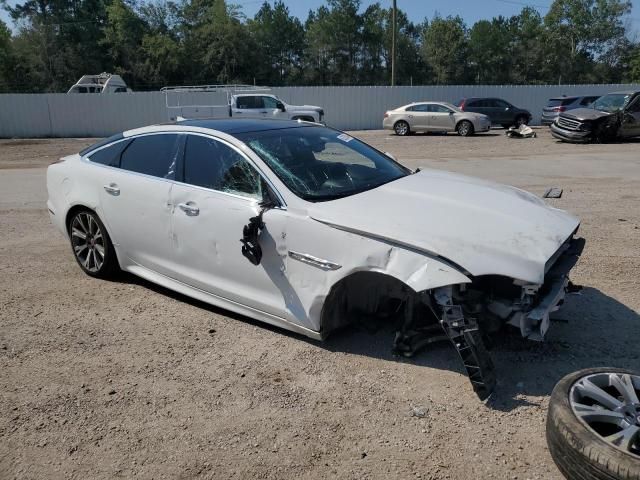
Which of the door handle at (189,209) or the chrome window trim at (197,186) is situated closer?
the chrome window trim at (197,186)

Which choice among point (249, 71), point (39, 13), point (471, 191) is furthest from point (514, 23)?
point (471, 191)

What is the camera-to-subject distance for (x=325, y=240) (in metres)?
3.59

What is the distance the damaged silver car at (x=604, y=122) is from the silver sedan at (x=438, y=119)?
461cm

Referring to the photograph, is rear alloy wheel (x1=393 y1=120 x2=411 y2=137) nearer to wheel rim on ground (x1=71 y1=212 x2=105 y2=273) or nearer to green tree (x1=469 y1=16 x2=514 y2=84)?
wheel rim on ground (x1=71 y1=212 x2=105 y2=273)

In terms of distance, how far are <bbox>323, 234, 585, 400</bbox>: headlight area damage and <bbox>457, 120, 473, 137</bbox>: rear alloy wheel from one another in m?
20.8

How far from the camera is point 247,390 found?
11.5 feet

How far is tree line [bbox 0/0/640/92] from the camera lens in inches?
2221

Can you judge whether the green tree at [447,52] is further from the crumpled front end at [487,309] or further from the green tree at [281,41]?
the crumpled front end at [487,309]

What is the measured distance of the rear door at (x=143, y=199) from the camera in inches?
180

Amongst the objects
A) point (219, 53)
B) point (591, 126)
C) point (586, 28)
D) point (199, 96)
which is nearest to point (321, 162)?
point (591, 126)

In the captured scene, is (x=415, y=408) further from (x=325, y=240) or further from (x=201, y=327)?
(x=201, y=327)

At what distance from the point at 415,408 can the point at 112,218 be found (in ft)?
10.4

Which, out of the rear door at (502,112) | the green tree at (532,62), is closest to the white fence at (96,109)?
the rear door at (502,112)

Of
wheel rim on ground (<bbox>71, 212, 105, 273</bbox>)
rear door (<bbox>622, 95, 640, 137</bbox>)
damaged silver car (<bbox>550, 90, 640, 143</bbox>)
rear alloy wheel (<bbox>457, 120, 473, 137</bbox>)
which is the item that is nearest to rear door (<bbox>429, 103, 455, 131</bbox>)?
rear alloy wheel (<bbox>457, 120, 473, 137</bbox>)
